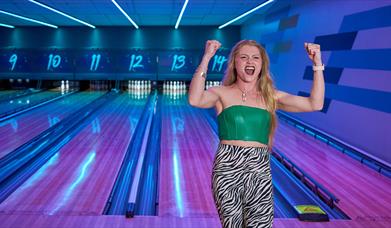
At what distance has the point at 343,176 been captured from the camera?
4.68m

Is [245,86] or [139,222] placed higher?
[245,86]

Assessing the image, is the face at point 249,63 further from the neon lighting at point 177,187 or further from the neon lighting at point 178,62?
the neon lighting at point 178,62

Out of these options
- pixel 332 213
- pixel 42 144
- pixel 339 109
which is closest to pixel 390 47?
pixel 339 109

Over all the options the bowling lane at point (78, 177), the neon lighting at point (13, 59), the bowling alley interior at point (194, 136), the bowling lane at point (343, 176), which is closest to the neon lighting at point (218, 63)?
the bowling alley interior at point (194, 136)

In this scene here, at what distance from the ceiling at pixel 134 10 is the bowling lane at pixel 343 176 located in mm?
3887

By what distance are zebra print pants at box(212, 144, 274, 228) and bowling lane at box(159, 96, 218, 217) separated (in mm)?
1832

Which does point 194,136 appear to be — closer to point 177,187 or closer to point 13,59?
point 177,187

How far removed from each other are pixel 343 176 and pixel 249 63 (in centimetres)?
343

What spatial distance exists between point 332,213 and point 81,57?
12668 millimetres

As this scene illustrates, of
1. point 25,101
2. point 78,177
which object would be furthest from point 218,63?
point 78,177

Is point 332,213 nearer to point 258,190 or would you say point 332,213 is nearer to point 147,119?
point 258,190

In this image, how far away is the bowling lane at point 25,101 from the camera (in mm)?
9470

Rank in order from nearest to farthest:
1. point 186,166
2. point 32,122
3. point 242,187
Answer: point 242,187 → point 186,166 → point 32,122

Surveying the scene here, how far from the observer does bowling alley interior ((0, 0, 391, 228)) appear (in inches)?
139
